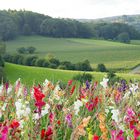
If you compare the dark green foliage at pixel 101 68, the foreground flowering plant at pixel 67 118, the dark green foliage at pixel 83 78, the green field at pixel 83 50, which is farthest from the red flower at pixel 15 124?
the green field at pixel 83 50

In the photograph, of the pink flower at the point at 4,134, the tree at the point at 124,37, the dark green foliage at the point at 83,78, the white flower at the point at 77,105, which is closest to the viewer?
the pink flower at the point at 4,134

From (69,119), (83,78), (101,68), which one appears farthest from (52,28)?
(69,119)

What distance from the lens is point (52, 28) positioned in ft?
506

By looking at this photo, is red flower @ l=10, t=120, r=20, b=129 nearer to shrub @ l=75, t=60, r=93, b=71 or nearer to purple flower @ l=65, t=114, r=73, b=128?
purple flower @ l=65, t=114, r=73, b=128

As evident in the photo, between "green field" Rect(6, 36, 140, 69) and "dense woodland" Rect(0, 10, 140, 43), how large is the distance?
4.65m

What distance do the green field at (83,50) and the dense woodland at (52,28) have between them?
4648 mm

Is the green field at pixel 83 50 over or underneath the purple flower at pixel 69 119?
underneath

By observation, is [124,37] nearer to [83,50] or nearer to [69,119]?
[83,50]

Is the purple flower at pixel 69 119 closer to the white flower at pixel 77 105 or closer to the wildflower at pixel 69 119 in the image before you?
the wildflower at pixel 69 119

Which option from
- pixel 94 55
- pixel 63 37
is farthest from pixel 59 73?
pixel 63 37

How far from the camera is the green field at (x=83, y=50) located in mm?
119525

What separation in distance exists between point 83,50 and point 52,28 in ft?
84.0

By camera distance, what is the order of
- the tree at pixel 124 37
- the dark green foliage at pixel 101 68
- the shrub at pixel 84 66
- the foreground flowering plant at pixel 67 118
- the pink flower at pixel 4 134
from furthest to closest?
the tree at pixel 124 37
the shrub at pixel 84 66
the dark green foliage at pixel 101 68
the foreground flowering plant at pixel 67 118
the pink flower at pixel 4 134

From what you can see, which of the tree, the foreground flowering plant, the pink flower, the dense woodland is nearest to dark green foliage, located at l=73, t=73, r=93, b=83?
the foreground flowering plant
